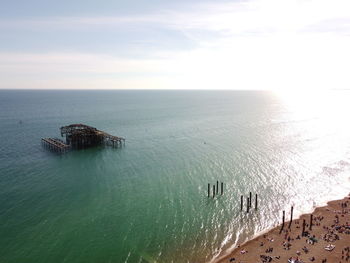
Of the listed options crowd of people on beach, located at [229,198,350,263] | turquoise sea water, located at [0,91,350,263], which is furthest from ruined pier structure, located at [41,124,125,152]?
crowd of people on beach, located at [229,198,350,263]

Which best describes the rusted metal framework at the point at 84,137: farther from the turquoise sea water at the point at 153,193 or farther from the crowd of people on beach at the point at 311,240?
the crowd of people on beach at the point at 311,240

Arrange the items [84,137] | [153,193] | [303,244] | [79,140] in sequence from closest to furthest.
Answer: [303,244] < [153,193] < [79,140] < [84,137]

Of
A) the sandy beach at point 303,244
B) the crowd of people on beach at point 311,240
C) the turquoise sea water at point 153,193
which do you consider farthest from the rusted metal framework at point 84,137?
the crowd of people on beach at point 311,240

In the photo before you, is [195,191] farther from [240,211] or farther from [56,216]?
[56,216]

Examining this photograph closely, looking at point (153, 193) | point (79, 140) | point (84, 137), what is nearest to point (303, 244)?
point (153, 193)

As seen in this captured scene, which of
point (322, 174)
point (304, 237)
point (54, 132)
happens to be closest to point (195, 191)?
point (304, 237)

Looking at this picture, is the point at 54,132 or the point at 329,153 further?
the point at 54,132

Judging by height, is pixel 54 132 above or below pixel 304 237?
above

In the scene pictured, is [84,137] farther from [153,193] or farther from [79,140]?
[153,193]

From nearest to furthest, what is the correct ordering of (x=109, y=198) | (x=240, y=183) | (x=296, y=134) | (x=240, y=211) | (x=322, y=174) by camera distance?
(x=240, y=211), (x=109, y=198), (x=240, y=183), (x=322, y=174), (x=296, y=134)
